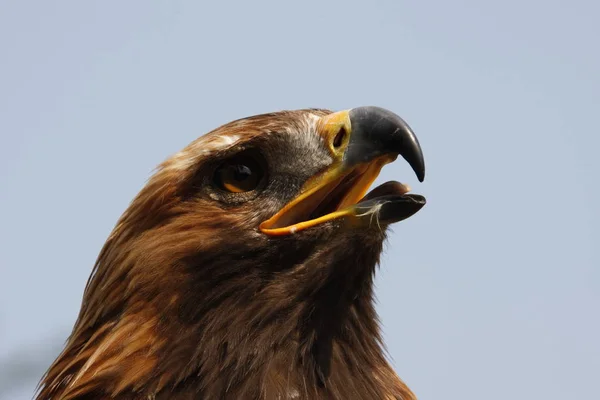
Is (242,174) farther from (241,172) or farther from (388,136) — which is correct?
(388,136)

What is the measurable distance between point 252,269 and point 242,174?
0.46 m

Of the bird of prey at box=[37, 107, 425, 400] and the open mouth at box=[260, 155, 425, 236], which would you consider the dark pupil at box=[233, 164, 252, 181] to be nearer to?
the bird of prey at box=[37, 107, 425, 400]

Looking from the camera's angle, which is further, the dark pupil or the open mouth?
the dark pupil

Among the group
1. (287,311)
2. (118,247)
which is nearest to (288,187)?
(287,311)

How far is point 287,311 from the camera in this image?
469 centimetres

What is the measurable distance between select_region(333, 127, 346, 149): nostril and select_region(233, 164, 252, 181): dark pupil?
0.43 m

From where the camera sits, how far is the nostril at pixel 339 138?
4676 millimetres

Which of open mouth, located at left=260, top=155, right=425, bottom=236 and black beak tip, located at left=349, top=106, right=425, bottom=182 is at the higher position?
black beak tip, located at left=349, top=106, right=425, bottom=182

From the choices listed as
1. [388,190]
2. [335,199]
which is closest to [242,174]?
[335,199]

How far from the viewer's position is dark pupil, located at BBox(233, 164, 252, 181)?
4777 mm

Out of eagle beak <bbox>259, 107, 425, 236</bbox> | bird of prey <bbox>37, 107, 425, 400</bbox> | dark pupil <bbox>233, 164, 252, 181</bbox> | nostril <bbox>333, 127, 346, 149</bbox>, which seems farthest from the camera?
dark pupil <bbox>233, 164, 252, 181</bbox>

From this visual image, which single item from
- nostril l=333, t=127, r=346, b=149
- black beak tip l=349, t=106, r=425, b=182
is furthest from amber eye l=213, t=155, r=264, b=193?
black beak tip l=349, t=106, r=425, b=182

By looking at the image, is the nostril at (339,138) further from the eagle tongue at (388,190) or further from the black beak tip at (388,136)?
the eagle tongue at (388,190)

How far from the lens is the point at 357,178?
4684mm
